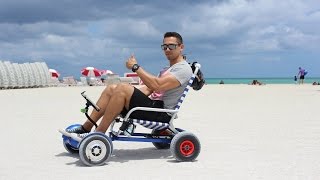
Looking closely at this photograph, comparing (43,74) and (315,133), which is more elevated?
(43,74)

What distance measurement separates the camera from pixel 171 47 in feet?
18.6

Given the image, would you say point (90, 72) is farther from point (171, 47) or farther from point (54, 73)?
Answer: point (171, 47)

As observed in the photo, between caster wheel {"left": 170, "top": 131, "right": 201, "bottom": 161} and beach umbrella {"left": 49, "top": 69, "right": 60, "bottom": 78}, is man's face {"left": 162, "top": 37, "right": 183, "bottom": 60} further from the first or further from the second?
beach umbrella {"left": 49, "top": 69, "right": 60, "bottom": 78}

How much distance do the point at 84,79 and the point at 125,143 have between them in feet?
109

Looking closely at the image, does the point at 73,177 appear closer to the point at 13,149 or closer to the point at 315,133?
the point at 13,149

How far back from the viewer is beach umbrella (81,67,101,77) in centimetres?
4156

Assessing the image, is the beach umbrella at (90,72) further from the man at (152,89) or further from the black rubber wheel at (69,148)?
the man at (152,89)

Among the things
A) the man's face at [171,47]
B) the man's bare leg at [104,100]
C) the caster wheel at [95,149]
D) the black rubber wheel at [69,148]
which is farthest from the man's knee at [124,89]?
the black rubber wheel at [69,148]

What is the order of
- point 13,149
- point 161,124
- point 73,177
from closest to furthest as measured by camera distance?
point 73,177 < point 161,124 < point 13,149

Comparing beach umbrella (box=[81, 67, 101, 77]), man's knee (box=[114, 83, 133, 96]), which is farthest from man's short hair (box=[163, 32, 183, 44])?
beach umbrella (box=[81, 67, 101, 77])

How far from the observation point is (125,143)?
6984mm

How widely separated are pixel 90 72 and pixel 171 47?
36432 millimetres

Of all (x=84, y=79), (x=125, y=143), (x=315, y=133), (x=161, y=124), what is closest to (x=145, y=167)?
(x=161, y=124)

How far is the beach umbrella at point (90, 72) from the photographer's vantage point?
4156 cm
